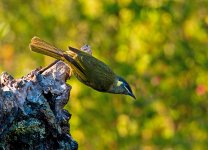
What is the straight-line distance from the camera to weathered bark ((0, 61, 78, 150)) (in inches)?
105

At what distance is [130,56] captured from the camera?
802 centimetres

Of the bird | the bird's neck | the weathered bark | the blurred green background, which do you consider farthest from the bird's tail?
the blurred green background

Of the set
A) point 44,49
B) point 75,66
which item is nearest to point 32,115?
point 75,66

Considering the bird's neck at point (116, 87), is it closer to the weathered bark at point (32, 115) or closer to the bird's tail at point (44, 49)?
the bird's tail at point (44, 49)

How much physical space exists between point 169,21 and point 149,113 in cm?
107

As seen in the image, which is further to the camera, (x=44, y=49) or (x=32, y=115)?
(x=44, y=49)

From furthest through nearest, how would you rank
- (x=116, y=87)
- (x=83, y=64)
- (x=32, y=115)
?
(x=116, y=87) < (x=83, y=64) < (x=32, y=115)

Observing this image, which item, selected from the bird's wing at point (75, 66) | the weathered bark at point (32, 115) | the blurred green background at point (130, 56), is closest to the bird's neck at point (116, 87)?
the bird's wing at point (75, 66)

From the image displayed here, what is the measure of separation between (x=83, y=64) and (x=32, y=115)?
925mm

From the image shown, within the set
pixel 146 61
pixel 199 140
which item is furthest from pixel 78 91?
pixel 199 140

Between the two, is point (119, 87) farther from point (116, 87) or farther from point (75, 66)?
point (75, 66)

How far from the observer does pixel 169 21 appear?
7934 mm

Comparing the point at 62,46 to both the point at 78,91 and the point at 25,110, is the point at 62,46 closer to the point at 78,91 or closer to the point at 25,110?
the point at 78,91

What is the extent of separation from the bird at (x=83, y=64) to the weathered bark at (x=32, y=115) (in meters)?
0.58
